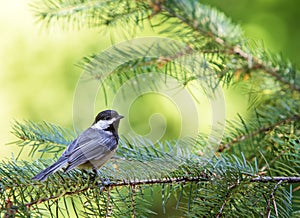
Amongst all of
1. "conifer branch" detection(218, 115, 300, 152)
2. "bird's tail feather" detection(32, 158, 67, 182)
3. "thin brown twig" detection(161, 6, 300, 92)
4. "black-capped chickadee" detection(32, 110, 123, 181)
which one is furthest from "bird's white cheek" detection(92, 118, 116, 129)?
"thin brown twig" detection(161, 6, 300, 92)

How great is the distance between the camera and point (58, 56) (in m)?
3.06

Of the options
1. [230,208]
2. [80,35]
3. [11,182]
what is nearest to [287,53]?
[80,35]

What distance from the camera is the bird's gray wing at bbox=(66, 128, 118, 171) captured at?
1.59m

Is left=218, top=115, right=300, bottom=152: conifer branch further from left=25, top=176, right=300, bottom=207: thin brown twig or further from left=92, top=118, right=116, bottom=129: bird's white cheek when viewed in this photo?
left=92, top=118, right=116, bottom=129: bird's white cheek

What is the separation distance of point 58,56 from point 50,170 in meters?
1.84

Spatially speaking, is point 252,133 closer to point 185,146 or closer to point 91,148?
point 185,146

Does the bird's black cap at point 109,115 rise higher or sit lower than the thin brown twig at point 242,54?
lower

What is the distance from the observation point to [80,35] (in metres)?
3.01

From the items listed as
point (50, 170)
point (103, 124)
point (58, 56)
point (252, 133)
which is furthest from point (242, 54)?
point (58, 56)

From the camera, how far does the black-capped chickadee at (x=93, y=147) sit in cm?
150

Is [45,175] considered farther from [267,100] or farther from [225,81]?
[267,100]

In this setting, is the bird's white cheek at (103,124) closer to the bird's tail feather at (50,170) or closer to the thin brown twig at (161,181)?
the bird's tail feather at (50,170)

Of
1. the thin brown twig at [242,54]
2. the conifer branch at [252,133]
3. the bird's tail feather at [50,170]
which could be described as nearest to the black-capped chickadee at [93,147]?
the bird's tail feather at [50,170]

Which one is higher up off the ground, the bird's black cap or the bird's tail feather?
the bird's tail feather
